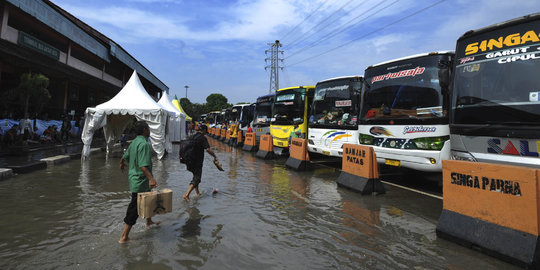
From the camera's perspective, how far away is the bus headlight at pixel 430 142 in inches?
239

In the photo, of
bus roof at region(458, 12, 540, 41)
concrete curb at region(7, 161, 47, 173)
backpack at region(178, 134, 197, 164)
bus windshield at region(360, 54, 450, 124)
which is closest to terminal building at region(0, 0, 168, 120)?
concrete curb at region(7, 161, 47, 173)

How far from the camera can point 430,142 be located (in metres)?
6.25

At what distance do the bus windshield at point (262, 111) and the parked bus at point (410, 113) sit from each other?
959cm

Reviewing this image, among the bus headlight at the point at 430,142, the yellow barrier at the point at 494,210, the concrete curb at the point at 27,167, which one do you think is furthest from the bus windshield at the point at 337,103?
the concrete curb at the point at 27,167

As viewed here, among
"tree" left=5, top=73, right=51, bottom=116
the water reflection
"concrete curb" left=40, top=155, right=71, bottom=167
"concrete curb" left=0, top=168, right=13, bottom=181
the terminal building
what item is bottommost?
the water reflection

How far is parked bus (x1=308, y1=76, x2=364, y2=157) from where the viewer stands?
938 centimetres

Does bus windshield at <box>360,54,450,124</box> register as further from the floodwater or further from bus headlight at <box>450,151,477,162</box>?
the floodwater

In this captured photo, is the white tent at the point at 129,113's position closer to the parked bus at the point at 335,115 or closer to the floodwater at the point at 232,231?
the floodwater at the point at 232,231

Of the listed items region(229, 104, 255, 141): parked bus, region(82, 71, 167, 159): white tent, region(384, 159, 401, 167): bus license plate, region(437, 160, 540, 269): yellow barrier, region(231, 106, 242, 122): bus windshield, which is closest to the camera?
region(437, 160, 540, 269): yellow barrier

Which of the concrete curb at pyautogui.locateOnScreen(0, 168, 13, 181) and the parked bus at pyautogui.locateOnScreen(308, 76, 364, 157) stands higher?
the parked bus at pyautogui.locateOnScreen(308, 76, 364, 157)

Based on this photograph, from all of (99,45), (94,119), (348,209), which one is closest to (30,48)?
(94,119)

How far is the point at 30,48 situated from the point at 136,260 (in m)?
16.2

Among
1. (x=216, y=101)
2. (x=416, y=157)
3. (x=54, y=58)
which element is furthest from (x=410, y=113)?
(x=216, y=101)

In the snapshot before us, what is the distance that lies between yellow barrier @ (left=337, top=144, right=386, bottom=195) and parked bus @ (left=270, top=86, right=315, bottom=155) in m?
4.99
